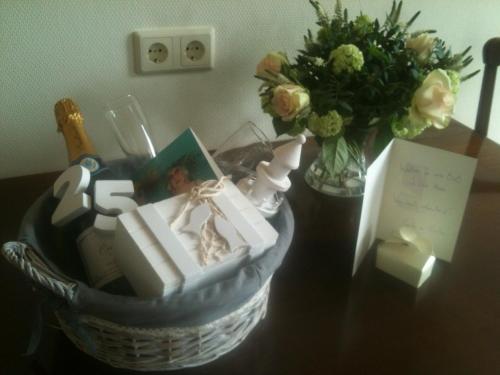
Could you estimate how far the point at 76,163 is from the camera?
2.29 feet

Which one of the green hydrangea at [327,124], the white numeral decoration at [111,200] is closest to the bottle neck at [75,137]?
the white numeral decoration at [111,200]

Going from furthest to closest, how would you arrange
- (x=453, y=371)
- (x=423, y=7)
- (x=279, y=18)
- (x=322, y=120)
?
(x=423, y=7)
(x=279, y=18)
(x=322, y=120)
(x=453, y=371)

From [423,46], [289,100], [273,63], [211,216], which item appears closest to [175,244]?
[211,216]

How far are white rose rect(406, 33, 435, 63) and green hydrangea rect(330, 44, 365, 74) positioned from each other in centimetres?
10

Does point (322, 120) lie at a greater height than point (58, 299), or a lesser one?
greater

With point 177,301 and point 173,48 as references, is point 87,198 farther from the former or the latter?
point 173,48

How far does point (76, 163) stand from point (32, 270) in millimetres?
240

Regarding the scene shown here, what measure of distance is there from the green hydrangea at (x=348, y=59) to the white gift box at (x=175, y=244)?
0.27m

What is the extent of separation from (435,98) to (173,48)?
1.50 feet

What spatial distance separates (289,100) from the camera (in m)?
0.70

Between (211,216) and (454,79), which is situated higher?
(454,79)

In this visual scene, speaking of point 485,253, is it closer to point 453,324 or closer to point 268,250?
point 453,324

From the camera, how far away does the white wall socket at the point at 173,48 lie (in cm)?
84

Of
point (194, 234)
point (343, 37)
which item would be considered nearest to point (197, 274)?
point (194, 234)
